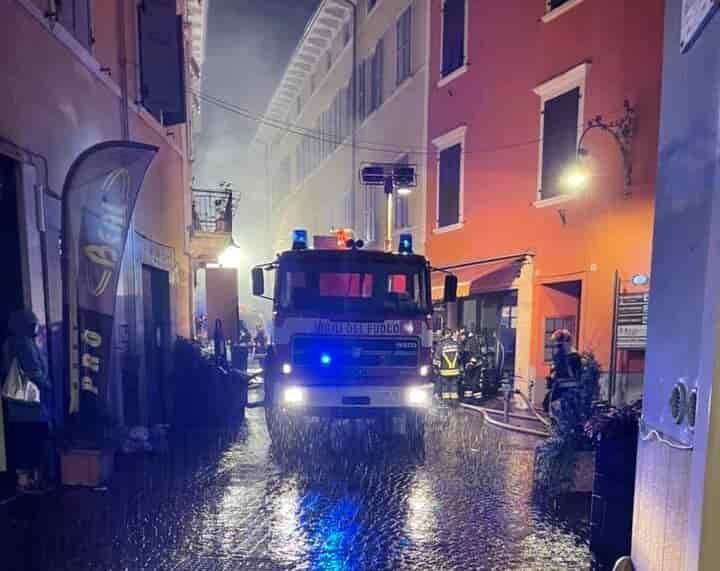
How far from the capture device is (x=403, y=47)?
51.9 ft

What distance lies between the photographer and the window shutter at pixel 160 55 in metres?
9.28

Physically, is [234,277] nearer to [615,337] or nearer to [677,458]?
[615,337]

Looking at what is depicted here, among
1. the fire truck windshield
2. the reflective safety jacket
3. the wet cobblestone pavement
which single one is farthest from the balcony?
the wet cobblestone pavement

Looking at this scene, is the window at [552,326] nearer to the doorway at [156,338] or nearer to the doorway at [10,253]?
the doorway at [156,338]

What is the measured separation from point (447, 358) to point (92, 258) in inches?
279

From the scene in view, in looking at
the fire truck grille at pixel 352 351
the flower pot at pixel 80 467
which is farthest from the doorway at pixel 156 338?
the fire truck grille at pixel 352 351

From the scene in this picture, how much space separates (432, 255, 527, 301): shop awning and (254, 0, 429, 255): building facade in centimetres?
262

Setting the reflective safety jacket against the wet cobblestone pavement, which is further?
the reflective safety jacket

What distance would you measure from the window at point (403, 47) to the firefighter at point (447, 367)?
9.22 metres

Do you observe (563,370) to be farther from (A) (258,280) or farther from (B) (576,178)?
(A) (258,280)

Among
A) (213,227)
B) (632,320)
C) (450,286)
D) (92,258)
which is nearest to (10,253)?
(92,258)

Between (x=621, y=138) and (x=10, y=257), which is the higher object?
(x=621, y=138)

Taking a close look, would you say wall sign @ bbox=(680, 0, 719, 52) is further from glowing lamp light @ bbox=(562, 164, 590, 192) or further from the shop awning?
the shop awning

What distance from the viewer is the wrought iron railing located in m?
15.0
